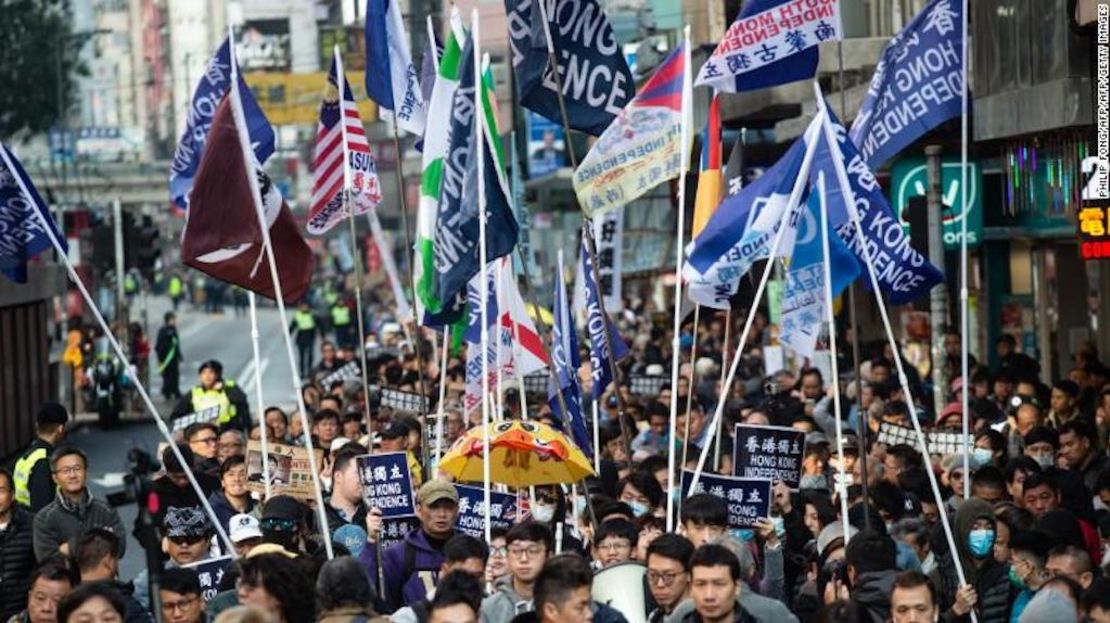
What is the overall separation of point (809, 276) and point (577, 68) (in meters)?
2.45

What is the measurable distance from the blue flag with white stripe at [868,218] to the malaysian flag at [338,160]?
12.8 ft

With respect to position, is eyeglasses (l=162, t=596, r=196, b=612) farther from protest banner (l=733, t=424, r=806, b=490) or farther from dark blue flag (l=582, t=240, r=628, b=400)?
dark blue flag (l=582, t=240, r=628, b=400)

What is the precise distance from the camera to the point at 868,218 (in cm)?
1459

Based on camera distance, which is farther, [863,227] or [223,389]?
[223,389]

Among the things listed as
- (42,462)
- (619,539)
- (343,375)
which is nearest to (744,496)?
(619,539)

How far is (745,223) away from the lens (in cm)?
1450

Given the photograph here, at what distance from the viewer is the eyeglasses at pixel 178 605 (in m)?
10.9

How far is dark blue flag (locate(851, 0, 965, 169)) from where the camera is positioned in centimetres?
1608

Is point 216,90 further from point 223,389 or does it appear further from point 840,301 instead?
point 840,301

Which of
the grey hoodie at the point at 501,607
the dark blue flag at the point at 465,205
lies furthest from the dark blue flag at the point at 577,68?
the grey hoodie at the point at 501,607

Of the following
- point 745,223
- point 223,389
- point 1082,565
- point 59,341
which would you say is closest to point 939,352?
point 223,389

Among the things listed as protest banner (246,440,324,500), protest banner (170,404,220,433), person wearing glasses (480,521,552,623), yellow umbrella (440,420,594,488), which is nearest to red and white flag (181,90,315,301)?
yellow umbrella (440,420,594,488)

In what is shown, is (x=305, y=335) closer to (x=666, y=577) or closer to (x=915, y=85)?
(x=915, y=85)

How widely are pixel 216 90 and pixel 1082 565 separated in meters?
10.1
